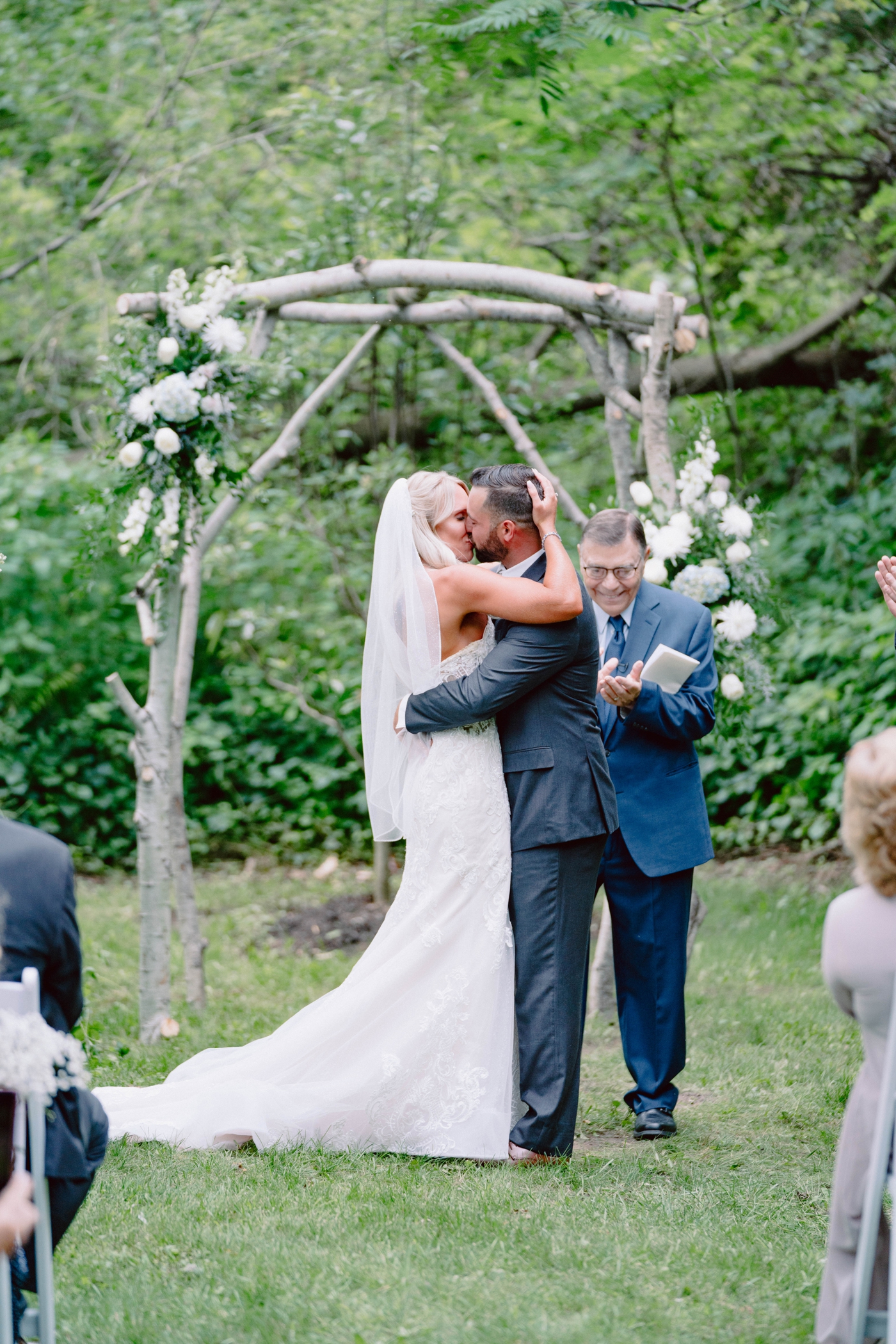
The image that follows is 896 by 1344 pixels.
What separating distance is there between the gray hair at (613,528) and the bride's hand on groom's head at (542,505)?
361 millimetres

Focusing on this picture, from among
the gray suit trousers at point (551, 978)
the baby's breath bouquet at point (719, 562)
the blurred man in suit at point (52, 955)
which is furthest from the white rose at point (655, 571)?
the blurred man in suit at point (52, 955)

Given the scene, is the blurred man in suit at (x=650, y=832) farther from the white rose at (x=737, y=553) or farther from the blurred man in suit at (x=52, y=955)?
the blurred man in suit at (x=52, y=955)

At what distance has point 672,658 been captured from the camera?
13.6 ft

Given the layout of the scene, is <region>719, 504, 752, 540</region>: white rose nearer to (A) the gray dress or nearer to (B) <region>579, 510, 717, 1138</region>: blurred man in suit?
(B) <region>579, 510, 717, 1138</region>: blurred man in suit

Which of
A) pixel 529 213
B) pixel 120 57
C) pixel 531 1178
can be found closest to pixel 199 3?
pixel 120 57

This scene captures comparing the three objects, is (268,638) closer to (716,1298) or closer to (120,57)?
(120,57)

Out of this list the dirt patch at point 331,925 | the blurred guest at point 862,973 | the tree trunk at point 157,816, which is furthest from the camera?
the dirt patch at point 331,925

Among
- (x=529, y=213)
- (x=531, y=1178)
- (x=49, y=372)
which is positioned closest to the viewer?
(x=531, y=1178)

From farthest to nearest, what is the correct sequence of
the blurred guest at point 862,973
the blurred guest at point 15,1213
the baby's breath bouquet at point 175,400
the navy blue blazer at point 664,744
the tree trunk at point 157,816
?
the tree trunk at point 157,816, the baby's breath bouquet at point 175,400, the navy blue blazer at point 664,744, the blurred guest at point 862,973, the blurred guest at point 15,1213

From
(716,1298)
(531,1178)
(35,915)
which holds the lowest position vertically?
(531,1178)

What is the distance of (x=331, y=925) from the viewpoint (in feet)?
25.6

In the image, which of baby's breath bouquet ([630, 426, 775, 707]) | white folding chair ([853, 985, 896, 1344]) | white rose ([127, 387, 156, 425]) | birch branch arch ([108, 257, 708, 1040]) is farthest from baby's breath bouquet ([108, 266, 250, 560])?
white folding chair ([853, 985, 896, 1344])

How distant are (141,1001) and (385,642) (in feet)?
7.45

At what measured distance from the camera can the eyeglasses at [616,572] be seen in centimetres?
432
